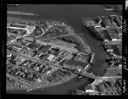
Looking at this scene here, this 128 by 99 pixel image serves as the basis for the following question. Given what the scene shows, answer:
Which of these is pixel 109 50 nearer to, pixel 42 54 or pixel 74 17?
pixel 74 17

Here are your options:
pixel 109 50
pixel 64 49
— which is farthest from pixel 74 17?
pixel 109 50

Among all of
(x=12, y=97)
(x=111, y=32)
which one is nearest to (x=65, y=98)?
(x=12, y=97)

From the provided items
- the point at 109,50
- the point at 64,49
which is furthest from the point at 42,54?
the point at 109,50

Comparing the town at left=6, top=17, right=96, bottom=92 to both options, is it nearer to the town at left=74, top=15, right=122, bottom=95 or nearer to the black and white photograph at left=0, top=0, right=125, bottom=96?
the black and white photograph at left=0, top=0, right=125, bottom=96

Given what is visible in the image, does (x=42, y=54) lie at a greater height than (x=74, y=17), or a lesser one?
lesser

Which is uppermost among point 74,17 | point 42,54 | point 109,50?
point 74,17

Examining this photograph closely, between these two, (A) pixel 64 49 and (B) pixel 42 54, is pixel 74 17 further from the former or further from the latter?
(B) pixel 42 54

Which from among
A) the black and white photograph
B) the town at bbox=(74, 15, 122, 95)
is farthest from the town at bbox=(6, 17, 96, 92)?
the town at bbox=(74, 15, 122, 95)

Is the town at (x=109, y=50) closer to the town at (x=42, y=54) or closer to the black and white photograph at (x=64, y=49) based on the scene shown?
the black and white photograph at (x=64, y=49)
